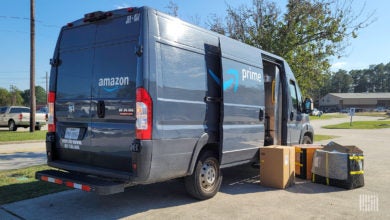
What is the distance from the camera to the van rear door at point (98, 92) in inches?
192

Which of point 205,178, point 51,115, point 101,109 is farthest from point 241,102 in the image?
point 51,115

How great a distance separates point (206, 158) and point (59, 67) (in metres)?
2.95

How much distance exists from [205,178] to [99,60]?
2.62 metres

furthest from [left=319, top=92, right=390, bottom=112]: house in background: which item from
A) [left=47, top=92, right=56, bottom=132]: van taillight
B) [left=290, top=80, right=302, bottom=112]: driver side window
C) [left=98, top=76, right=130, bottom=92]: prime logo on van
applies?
[left=98, top=76, right=130, bottom=92]: prime logo on van

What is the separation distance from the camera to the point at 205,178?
5.93 m

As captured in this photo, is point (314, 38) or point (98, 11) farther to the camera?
point (314, 38)

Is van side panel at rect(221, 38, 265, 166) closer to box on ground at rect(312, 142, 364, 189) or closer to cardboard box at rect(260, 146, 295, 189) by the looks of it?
cardboard box at rect(260, 146, 295, 189)

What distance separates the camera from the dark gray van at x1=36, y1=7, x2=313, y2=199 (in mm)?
4754

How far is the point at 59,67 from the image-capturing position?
232 inches

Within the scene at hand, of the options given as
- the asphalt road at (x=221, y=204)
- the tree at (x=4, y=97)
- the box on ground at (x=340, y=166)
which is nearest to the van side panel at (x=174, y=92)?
the asphalt road at (x=221, y=204)

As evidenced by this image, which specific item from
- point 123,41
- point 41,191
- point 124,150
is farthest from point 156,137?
point 41,191

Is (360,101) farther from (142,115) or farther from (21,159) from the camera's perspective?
(142,115)

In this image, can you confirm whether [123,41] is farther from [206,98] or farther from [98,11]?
[206,98]

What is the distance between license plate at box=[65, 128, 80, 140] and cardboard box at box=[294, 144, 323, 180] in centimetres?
480
